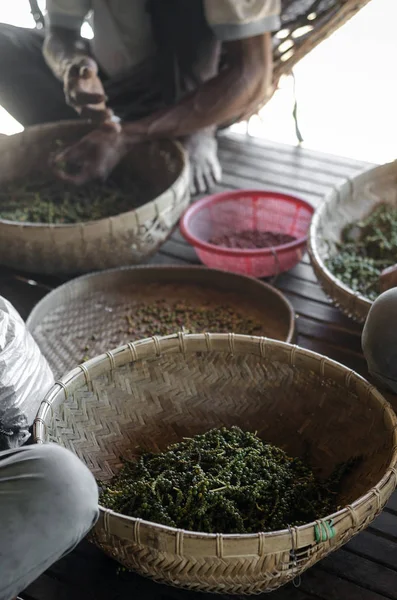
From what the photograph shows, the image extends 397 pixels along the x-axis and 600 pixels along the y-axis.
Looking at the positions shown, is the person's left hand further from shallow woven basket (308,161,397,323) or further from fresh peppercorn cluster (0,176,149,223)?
shallow woven basket (308,161,397,323)

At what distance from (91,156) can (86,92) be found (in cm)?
24

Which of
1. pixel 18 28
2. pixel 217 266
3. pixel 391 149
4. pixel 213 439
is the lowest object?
pixel 391 149

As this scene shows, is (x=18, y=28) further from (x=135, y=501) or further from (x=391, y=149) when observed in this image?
(x=135, y=501)

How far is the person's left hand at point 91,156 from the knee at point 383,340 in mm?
1402

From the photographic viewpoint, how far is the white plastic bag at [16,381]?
1.60 metres

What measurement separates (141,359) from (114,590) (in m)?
0.51

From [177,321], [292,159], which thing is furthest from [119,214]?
[292,159]

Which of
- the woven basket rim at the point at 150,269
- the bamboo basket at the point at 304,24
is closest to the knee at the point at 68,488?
the woven basket rim at the point at 150,269

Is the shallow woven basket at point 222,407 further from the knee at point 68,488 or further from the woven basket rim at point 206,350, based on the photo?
the knee at point 68,488

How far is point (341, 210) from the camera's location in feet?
7.95

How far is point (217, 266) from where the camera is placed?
2416 mm

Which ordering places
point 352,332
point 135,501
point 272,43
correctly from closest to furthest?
point 135,501
point 352,332
point 272,43

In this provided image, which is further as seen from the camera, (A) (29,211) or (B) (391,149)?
(B) (391,149)

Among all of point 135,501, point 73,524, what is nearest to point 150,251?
point 135,501
